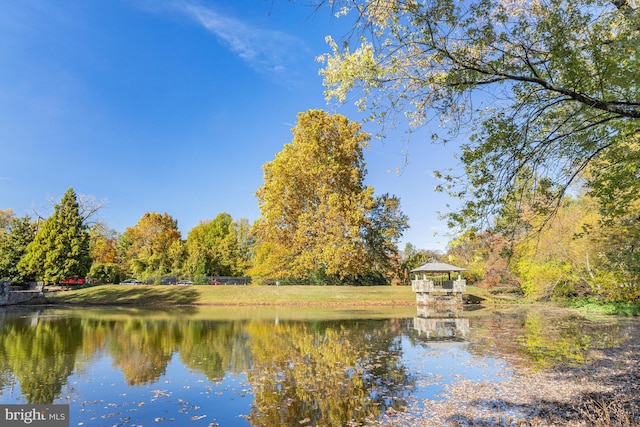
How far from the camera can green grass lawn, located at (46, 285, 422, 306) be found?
31391 mm

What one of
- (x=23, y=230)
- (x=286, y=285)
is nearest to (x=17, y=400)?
(x=286, y=285)

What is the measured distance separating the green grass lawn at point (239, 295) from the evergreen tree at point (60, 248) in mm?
2678

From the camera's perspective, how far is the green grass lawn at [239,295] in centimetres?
3139

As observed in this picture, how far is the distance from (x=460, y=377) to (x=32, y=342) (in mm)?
13082

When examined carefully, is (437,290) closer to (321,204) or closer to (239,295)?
(321,204)

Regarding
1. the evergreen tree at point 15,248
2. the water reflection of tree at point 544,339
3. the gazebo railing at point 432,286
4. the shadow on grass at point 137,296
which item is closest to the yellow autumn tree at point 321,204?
the gazebo railing at point 432,286

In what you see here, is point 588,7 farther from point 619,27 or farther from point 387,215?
point 387,215

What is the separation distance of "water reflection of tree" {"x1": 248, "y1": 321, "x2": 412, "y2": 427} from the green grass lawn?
17.7 m

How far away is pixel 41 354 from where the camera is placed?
1037 cm

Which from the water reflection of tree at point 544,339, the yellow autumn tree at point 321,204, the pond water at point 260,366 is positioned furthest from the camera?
the yellow autumn tree at point 321,204

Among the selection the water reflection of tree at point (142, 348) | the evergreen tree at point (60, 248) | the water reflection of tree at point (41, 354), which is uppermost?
the evergreen tree at point (60, 248)

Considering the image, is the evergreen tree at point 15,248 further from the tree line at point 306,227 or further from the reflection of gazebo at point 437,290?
the reflection of gazebo at point 437,290

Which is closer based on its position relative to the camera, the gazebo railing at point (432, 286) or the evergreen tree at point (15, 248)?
the gazebo railing at point (432, 286)

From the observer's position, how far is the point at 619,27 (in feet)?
17.4
